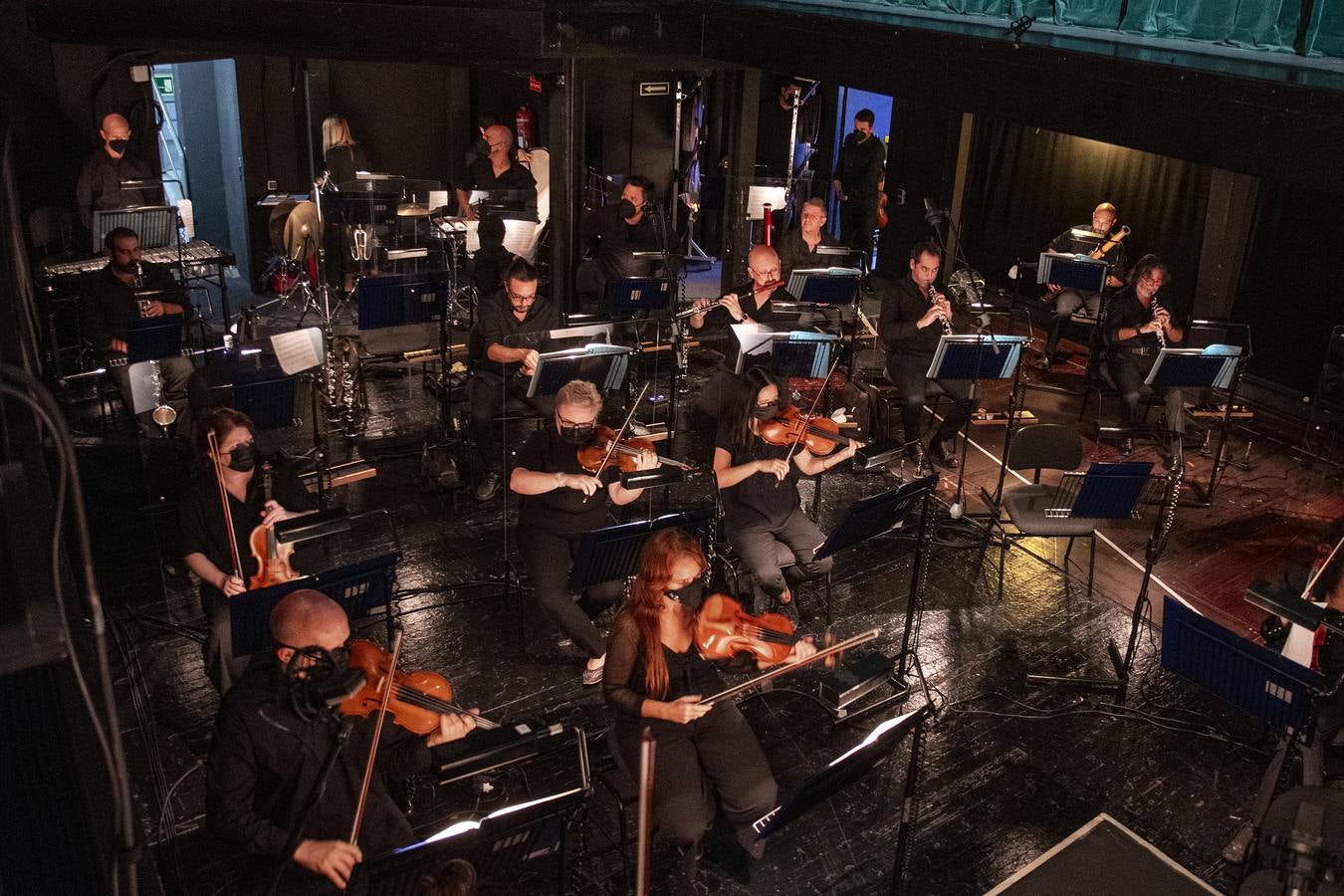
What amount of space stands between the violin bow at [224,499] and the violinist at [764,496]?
2.35 m

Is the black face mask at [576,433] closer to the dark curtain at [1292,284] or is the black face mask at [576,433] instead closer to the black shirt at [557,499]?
the black shirt at [557,499]

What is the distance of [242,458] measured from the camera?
16.7ft

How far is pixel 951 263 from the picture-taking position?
509 inches

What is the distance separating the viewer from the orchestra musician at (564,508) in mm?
5609

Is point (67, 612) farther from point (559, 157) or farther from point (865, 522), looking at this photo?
point (559, 157)

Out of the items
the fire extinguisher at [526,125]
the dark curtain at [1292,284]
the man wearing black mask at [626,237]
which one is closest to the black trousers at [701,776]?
the man wearing black mask at [626,237]

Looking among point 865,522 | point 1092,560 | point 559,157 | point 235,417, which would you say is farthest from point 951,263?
point 235,417

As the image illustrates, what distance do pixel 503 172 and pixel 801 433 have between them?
549 cm

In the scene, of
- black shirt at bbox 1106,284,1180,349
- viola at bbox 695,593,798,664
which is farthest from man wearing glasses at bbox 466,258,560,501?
black shirt at bbox 1106,284,1180,349

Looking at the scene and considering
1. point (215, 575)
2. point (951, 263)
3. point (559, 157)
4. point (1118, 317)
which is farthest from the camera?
point (951, 263)

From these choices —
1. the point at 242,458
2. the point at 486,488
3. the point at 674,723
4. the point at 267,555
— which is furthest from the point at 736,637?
the point at 486,488

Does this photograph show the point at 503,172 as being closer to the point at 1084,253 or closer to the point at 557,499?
the point at 1084,253

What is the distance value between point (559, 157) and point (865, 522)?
5.57 m

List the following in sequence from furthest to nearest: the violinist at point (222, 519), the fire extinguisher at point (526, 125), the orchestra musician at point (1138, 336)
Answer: the fire extinguisher at point (526, 125) → the orchestra musician at point (1138, 336) → the violinist at point (222, 519)
